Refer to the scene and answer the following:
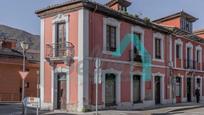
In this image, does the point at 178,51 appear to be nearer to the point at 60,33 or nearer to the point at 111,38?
the point at 111,38

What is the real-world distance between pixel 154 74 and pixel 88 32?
9372 millimetres

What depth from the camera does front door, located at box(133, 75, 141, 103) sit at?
28.0m

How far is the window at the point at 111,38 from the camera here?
2502 centimetres

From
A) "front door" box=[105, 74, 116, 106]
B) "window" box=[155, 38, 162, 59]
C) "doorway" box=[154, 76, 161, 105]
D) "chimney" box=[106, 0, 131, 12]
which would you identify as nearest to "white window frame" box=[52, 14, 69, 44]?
"front door" box=[105, 74, 116, 106]

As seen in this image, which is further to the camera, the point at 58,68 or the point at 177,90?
the point at 177,90

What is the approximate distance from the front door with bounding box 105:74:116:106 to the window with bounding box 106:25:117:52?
184cm

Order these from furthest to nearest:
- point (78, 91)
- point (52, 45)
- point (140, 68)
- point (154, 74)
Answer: point (154, 74)
point (140, 68)
point (52, 45)
point (78, 91)

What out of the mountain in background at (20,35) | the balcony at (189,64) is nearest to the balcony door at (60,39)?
the balcony at (189,64)

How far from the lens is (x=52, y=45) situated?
79.5ft

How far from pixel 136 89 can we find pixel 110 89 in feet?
11.9

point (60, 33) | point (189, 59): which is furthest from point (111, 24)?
point (189, 59)

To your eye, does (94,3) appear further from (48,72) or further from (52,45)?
(48,72)

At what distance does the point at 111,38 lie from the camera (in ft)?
83.4

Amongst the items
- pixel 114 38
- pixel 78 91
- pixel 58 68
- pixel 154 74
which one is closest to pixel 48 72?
pixel 58 68
